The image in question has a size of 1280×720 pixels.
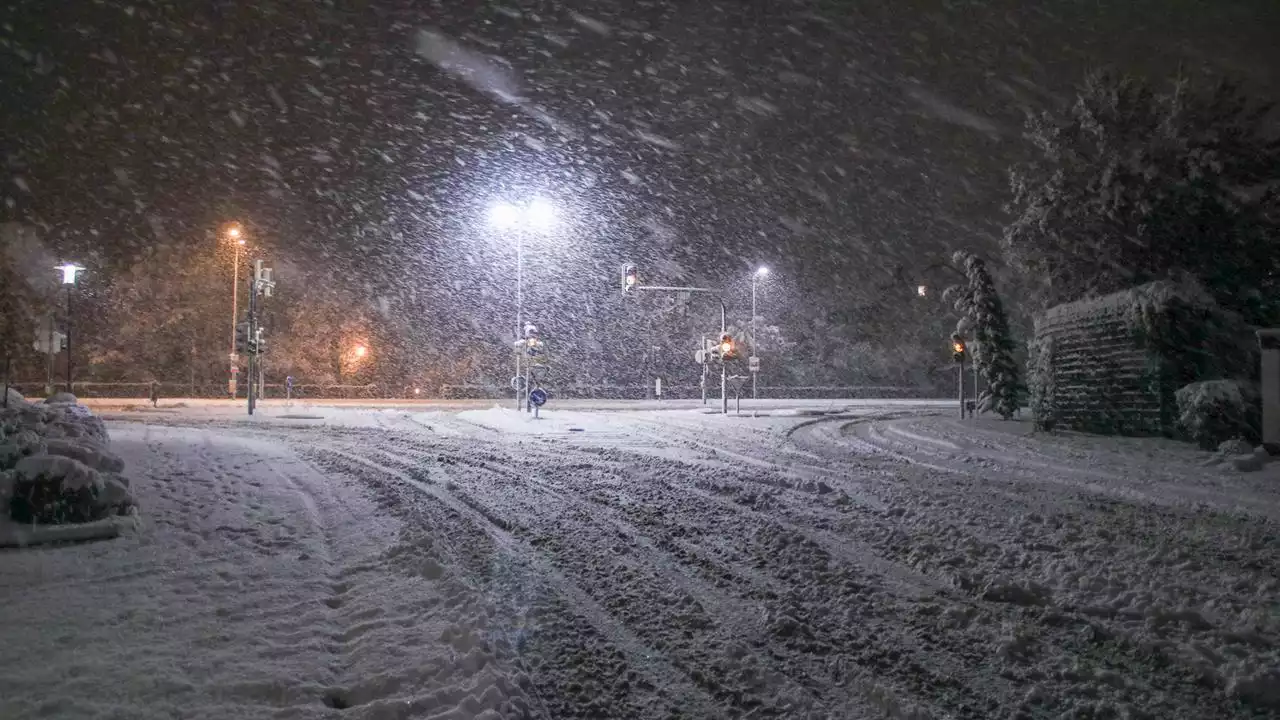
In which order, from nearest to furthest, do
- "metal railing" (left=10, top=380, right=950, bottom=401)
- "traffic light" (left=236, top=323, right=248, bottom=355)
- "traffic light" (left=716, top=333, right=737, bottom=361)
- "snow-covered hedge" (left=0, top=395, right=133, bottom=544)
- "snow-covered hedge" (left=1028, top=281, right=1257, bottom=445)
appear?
"snow-covered hedge" (left=0, top=395, right=133, bottom=544), "snow-covered hedge" (left=1028, top=281, right=1257, bottom=445), "traffic light" (left=236, top=323, right=248, bottom=355), "traffic light" (left=716, top=333, right=737, bottom=361), "metal railing" (left=10, top=380, right=950, bottom=401)

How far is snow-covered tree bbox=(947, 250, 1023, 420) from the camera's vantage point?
113 ft

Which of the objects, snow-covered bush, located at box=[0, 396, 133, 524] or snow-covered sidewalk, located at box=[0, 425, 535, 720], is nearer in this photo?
snow-covered sidewalk, located at box=[0, 425, 535, 720]

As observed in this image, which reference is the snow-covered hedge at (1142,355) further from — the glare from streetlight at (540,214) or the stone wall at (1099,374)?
the glare from streetlight at (540,214)

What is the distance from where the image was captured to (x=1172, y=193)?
2181 cm

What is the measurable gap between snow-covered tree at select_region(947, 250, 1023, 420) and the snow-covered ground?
22835mm

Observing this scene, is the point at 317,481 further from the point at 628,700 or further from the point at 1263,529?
the point at 1263,529

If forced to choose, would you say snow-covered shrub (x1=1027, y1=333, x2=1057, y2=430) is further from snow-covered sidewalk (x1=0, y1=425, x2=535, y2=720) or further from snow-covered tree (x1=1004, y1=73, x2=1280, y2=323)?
snow-covered sidewalk (x1=0, y1=425, x2=535, y2=720)

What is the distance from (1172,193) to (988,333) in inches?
551

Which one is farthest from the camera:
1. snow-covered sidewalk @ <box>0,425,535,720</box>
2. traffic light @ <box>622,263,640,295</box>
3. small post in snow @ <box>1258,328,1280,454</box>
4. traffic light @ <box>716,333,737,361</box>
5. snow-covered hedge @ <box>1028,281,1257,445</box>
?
traffic light @ <box>716,333,737,361</box>

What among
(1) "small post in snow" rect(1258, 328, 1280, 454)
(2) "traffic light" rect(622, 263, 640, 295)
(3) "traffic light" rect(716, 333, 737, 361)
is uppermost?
(2) "traffic light" rect(622, 263, 640, 295)

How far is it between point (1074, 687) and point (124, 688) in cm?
484

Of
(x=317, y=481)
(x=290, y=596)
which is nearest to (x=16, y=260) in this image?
(x=317, y=481)

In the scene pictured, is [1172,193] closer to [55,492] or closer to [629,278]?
[629,278]

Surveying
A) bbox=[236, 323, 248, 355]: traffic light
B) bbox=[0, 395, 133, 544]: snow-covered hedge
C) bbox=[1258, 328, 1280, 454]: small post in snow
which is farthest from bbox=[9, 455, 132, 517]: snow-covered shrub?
bbox=[236, 323, 248, 355]: traffic light
